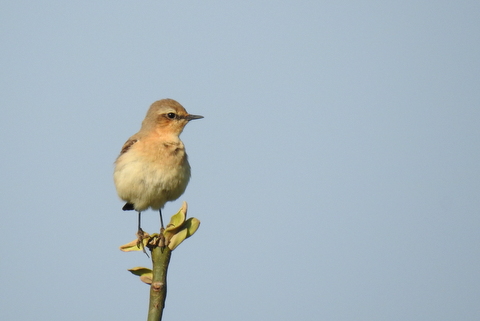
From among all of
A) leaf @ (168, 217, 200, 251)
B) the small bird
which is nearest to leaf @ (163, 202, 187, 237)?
leaf @ (168, 217, 200, 251)

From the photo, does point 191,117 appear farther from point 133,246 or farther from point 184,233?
point 184,233

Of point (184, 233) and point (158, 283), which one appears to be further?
point (184, 233)

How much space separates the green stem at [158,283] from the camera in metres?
4.63

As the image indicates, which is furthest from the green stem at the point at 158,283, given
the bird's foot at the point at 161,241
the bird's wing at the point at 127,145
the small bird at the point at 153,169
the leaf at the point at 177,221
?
the bird's wing at the point at 127,145

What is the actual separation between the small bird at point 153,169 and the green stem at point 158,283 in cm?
378

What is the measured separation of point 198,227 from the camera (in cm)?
540

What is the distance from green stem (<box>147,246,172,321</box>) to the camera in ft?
15.2

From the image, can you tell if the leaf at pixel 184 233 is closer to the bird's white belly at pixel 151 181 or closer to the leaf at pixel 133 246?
the leaf at pixel 133 246

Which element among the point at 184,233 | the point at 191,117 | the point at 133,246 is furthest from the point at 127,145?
the point at 184,233

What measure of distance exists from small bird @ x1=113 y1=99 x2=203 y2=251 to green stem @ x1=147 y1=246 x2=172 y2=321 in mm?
3777

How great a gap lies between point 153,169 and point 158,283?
441 cm

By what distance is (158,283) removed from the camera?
4965 millimetres

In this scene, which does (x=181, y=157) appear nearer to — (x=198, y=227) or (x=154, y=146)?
(x=154, y=146)

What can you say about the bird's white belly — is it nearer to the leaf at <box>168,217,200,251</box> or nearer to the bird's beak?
the bird's beak
